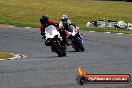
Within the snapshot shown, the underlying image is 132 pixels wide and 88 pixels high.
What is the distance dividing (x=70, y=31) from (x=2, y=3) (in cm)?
3722

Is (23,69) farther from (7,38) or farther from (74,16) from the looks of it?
(74,16)

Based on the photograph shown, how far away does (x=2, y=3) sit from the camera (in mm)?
57688

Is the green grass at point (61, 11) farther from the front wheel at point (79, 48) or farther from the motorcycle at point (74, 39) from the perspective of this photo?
the front wheel at point (79, 48)

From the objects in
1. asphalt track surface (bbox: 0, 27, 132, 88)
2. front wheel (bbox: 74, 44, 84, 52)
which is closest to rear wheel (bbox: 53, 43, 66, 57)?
asphalt track surface (bbox: 0, 27, 132, 88)

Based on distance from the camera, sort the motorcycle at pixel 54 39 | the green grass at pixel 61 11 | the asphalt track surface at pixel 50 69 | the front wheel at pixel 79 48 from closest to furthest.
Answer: the asphalt track surface at pixel 50 69
the motorcycle at pixel 54 39
the front wheel at pixel 79 48
the green grass at pixel 61 11

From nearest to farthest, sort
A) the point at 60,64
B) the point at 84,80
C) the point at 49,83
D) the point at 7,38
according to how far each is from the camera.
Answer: the point at 84,80
the point at 49,83
the point at 60,64
the point at 7,38

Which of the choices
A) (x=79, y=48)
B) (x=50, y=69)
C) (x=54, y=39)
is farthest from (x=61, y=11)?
(x=50, y=69)

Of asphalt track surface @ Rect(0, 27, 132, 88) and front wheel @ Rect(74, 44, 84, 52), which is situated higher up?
asphalt track surface @ Rect(0, 27, 132, 88)

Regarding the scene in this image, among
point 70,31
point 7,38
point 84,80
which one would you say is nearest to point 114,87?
point 84,80

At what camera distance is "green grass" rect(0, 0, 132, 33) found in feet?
152

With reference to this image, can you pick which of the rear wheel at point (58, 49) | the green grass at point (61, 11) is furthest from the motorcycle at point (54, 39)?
the green grass at point (61, 11)

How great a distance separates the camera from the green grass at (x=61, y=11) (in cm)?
Result: 4634

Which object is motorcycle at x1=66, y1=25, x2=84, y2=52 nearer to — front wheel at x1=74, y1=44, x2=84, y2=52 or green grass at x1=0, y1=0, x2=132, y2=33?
front wheel at x1=74, y1=44, x2=84, y2=52

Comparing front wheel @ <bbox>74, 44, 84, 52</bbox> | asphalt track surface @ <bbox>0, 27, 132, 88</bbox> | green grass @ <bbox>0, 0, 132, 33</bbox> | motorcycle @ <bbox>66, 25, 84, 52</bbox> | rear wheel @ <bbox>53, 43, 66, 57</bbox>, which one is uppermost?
asphalt track surface @ <bbox>0, 27, 132, 88</bbox>
